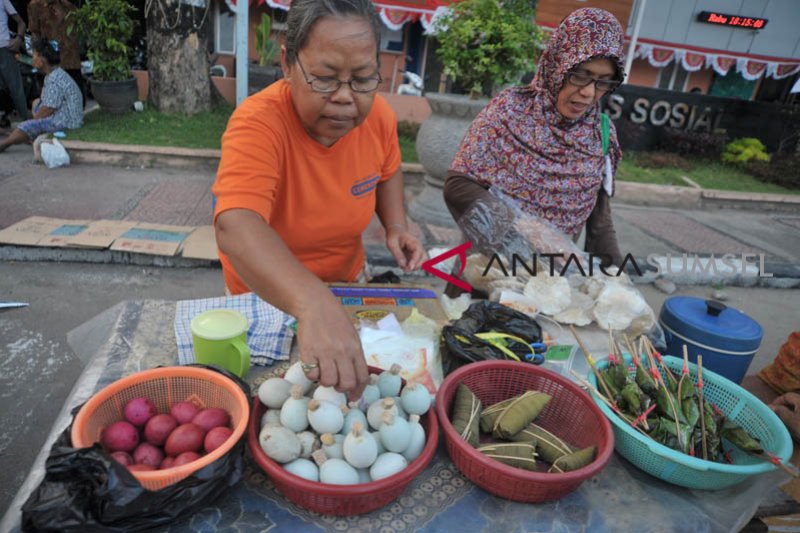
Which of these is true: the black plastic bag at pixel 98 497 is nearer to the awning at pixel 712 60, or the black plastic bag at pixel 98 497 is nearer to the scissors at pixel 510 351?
the scissors at pixel 510 351

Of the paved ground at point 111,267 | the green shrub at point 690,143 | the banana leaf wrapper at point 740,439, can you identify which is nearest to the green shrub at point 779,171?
the green shrub at point 690,143

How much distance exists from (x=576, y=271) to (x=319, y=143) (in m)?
1.19

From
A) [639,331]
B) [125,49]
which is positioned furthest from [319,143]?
[125,49]

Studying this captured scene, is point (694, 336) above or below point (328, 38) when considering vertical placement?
below

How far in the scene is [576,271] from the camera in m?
2.14

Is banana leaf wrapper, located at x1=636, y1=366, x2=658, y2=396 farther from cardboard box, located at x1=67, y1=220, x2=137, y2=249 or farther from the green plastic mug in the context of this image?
cardboard box, located at x1=67, y1=220, x2=137, y2=249

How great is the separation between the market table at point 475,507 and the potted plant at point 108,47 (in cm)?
816

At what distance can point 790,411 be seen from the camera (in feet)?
5.43

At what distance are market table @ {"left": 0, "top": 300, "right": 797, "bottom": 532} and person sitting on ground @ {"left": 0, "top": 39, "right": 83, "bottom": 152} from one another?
6.69 m

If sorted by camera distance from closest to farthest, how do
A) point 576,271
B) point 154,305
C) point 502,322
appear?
1. point 502,322
2. point 154,305
3. point 576,271

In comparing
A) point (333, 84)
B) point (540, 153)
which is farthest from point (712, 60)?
point (333, 84)

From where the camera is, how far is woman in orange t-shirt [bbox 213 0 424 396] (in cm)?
107

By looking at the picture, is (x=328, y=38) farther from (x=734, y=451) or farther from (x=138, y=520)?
(x=734, y=451)

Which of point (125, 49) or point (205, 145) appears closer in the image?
point (205, 145)
